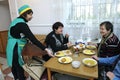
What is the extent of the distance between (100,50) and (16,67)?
1.26m

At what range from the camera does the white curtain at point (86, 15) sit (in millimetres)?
2207

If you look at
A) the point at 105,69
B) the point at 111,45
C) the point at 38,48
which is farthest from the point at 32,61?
the point at 111,45

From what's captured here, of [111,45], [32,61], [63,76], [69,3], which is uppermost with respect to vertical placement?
[69,3]

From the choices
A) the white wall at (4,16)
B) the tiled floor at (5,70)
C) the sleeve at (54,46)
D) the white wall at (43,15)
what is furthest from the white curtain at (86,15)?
the white wall at (4,16)

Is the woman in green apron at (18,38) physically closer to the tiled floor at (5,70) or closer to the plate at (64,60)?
the plate at (64,60)

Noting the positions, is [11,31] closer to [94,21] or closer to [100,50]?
[100,50]

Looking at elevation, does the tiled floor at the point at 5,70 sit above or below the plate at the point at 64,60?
below

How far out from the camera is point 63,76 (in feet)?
5.42

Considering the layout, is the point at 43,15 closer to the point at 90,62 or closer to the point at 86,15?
the point at 86,15

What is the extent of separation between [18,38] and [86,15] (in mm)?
1419

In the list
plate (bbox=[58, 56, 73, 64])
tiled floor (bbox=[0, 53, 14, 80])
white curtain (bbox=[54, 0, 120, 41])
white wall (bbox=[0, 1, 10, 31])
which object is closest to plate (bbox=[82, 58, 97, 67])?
plate (bbox=[58, 56, 73, 64])

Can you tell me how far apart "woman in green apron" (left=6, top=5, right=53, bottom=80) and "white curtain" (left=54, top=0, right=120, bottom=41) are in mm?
1107

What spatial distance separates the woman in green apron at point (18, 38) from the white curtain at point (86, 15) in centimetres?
111

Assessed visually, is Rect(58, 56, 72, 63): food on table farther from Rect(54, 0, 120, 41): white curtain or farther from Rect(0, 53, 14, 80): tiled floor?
Rect(0, 53, 14, 80): tiled floor
